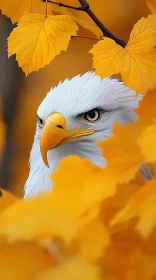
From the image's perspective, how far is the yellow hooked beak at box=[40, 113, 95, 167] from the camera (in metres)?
0.86

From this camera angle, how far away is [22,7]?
0.92m

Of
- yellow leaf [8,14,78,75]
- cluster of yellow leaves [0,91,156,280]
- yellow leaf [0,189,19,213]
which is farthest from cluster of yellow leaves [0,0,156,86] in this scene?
yellow leaf [0,189,19,213]

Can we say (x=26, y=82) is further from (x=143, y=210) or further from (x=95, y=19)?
(x=143, y=210)

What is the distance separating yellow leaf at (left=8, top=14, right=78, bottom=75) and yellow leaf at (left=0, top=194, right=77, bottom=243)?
26 cm

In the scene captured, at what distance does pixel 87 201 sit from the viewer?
775mm

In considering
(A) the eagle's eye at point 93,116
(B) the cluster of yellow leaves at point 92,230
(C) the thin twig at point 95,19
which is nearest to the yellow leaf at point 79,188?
(B) the cluster of yellow leaves at point 92,230

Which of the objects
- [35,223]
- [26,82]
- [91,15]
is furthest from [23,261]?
[91,15]

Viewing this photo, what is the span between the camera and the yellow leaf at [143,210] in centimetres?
74

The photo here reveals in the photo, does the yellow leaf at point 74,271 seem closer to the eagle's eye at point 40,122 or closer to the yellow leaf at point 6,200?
the yellow leaf at point 6,200

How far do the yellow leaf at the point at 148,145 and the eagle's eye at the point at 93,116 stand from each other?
16 cm

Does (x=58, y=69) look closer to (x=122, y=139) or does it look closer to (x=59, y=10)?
(x=59, y=10)

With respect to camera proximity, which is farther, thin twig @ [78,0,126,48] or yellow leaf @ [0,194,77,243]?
thin twig @ [78,0,126,48]

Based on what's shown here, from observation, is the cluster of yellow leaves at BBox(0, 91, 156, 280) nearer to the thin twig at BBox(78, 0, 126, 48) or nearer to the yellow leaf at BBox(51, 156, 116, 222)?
the yellow leaf at BBox(51, 156, 116, 222)

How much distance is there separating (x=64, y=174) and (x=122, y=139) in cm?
11
